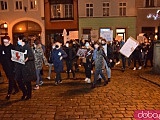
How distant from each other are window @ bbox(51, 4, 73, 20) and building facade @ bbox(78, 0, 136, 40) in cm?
126

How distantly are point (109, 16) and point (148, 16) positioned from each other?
14.1ft

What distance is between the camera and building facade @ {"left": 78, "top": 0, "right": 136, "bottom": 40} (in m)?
29.3

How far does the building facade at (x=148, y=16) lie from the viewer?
1136 inches

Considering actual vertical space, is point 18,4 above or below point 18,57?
above

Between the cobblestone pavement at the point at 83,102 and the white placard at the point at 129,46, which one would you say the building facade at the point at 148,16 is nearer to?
the white placard at the point at 129,46

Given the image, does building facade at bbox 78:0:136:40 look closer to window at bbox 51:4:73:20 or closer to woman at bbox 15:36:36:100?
window at bbox 51:4:73:20

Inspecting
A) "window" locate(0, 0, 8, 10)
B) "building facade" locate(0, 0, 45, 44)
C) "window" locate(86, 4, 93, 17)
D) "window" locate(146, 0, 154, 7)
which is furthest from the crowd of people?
"window" locate(0, 0, 8, 10)

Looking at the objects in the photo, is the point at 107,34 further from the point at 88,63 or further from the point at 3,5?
the point at 3,5

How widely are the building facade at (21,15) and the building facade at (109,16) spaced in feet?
15.1

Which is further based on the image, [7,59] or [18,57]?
[7,59]

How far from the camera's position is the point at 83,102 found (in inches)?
303

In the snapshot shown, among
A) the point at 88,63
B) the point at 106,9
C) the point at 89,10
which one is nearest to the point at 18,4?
the point at 89,10

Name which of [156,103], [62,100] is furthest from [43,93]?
[156,103]

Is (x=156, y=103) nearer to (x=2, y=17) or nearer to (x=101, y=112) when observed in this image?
(x=101, y=112)
